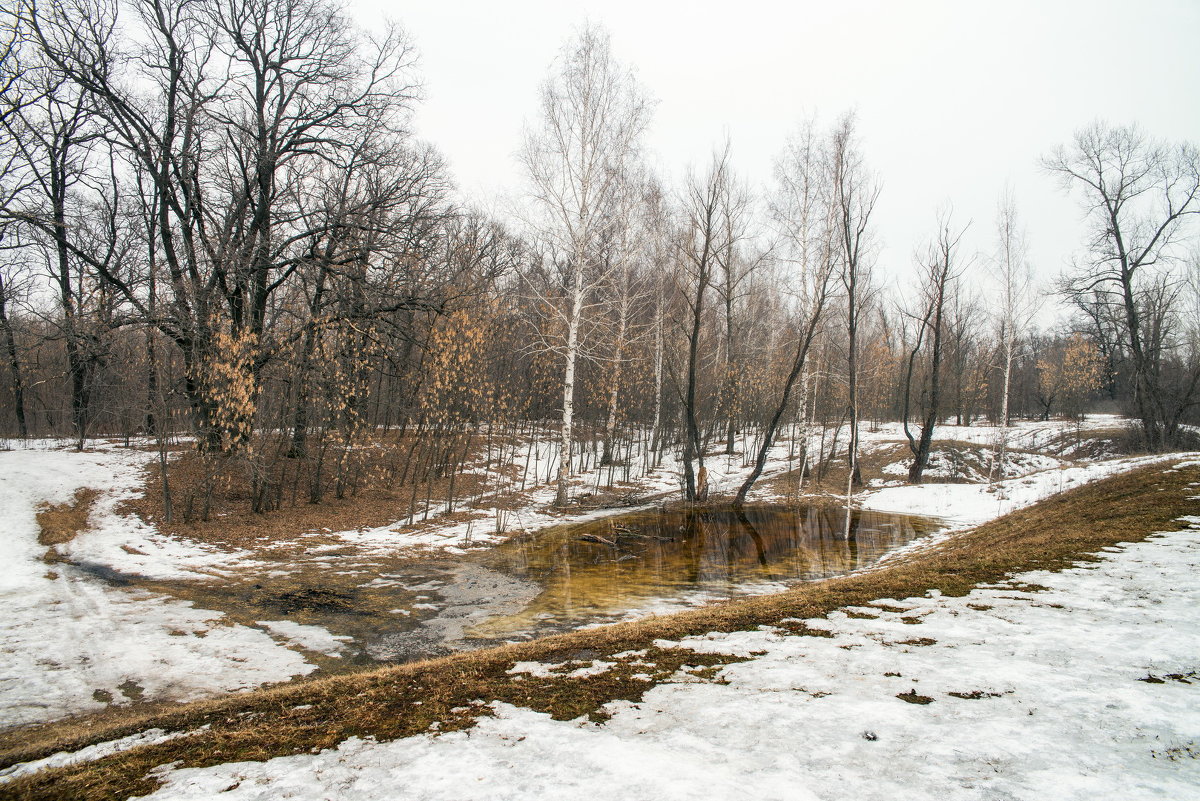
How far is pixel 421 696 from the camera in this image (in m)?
3.65

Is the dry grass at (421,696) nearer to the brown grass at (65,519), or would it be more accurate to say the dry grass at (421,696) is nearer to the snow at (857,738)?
the snow at (857,738)

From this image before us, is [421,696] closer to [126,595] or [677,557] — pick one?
[126,595]

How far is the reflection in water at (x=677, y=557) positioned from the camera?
778 cm

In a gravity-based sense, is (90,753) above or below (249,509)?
above

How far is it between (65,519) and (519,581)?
822 centimetres

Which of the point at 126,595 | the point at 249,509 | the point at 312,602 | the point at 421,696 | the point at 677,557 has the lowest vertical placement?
the point at 677,557

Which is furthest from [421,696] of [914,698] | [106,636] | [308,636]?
[106,636]

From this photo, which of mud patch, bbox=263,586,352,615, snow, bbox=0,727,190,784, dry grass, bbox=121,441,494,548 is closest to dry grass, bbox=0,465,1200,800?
snow, bbox=0,727,190,784

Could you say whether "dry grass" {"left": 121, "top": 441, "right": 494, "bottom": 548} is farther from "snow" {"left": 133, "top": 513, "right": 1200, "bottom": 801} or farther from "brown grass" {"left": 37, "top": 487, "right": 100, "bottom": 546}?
"snow" {"left": 133, "top": 513, "right": 1200, "bottom": 801}

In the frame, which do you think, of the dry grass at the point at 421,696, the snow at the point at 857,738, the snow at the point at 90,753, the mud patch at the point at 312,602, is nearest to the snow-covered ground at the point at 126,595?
the mud patch at the point at 312,602

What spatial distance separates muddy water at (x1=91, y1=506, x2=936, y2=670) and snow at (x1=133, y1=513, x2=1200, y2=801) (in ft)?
10.2

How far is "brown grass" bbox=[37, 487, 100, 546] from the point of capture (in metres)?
9.39

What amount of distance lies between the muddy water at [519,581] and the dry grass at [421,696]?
1.68 meters

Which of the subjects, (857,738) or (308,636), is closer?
(857,738)
